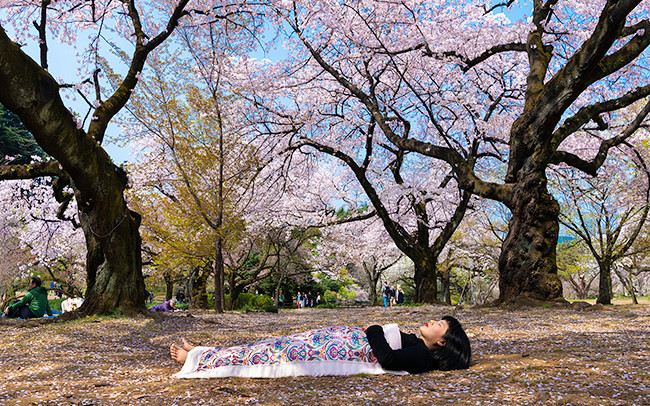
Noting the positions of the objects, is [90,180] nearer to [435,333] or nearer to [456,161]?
[435,333]

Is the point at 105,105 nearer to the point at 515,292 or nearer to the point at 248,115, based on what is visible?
the point at 248,115

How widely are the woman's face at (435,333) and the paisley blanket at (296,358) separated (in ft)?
0.83

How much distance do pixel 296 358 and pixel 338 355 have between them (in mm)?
A: 318

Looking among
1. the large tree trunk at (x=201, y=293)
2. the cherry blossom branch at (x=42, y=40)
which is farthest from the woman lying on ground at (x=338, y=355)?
the large tree trunk at (x=201, y=293)

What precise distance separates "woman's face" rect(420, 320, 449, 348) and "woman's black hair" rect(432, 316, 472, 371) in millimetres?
27

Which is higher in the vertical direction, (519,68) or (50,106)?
(519,68)

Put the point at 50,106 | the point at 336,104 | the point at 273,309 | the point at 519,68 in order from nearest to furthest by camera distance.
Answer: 1. the point at 50,106
2. the point at 519,68
3. the point at 336,104
4. the point at 273,309

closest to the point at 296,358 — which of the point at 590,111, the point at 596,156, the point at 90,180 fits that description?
the point at 90,180

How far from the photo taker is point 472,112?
1270 centimetres

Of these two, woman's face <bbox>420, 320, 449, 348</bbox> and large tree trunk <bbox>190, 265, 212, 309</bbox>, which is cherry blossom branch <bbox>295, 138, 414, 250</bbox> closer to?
large tree trunk <bbox>190, 265, 212, 309</bbox>

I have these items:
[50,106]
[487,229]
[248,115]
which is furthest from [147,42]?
[487,229]

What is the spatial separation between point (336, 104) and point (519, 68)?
567cm

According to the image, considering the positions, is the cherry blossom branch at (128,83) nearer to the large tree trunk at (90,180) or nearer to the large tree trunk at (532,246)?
the large tree trunk at (90,180)

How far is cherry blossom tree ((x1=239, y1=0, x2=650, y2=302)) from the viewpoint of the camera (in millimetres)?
7461
